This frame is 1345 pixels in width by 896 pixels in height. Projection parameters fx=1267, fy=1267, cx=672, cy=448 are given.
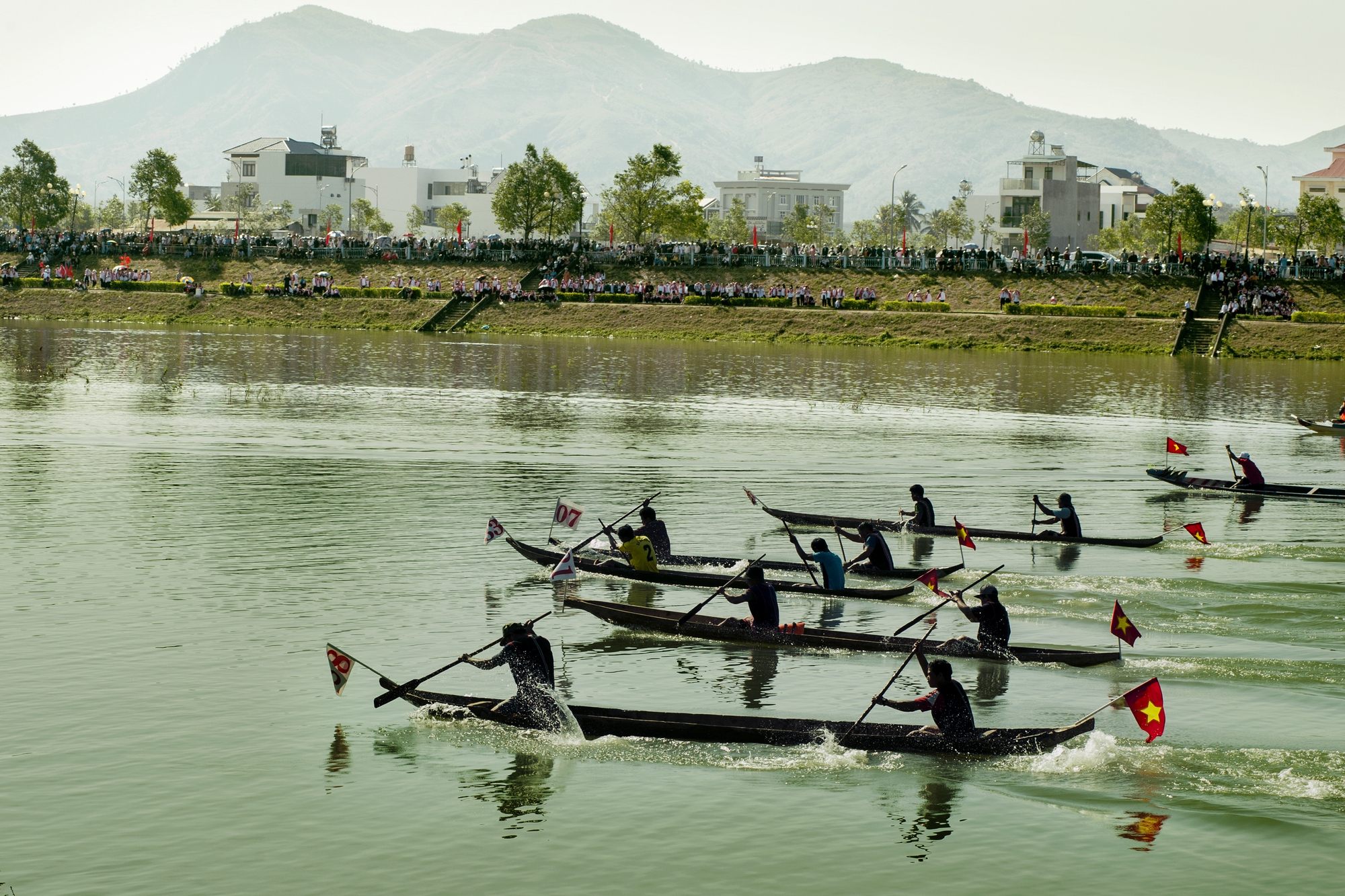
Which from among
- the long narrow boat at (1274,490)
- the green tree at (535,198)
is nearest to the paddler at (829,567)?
the long narrow boat at (1274,490)

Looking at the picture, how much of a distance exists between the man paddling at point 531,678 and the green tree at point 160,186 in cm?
11741

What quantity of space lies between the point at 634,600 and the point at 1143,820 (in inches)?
456

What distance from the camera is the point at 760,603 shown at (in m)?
21.4

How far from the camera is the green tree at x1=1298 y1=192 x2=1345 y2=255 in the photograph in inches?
4636

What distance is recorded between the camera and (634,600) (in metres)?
24.6

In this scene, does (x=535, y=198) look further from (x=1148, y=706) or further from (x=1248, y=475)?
(x=1148, y=706)

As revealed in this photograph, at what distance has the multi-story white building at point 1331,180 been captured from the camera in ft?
557

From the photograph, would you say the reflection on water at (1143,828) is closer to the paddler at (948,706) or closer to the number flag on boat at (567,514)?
the paddler at (948,706)

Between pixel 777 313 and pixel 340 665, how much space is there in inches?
2732

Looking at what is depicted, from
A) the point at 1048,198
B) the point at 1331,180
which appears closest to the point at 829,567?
the point at 1048,198

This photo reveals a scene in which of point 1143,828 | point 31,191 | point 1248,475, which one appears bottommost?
point 1143,828

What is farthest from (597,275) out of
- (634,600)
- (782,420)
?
(634,600)

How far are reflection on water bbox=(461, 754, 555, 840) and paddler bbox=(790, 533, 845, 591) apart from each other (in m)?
8.42

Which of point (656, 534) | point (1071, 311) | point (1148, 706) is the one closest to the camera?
point (1148, 706)
